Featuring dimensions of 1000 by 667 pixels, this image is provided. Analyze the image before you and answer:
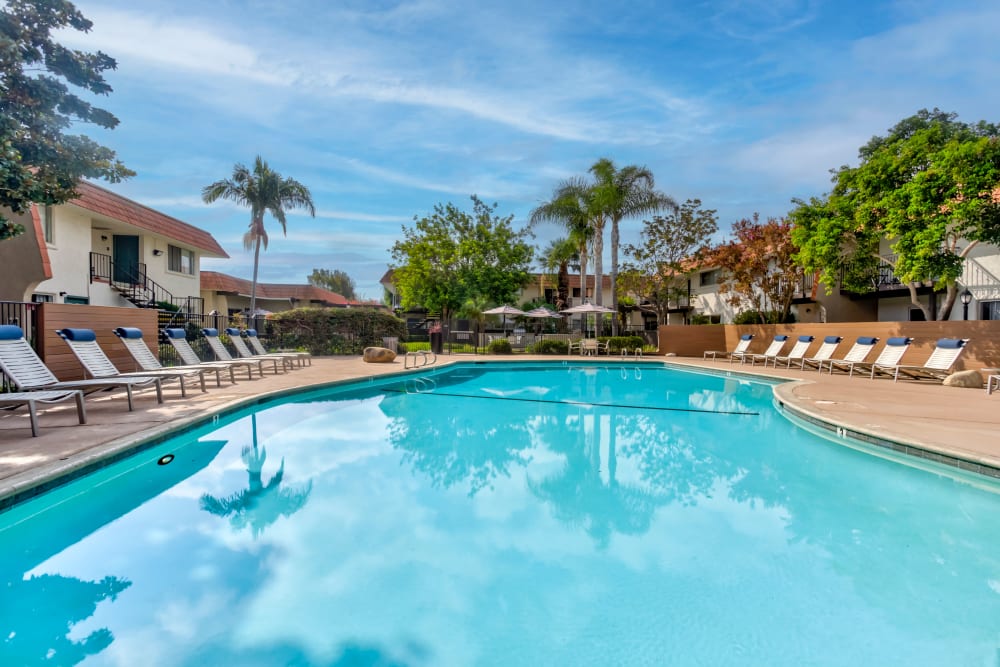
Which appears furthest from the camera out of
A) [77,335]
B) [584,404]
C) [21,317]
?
[584,404]

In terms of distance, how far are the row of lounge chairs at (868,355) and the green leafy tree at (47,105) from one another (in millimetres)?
16387

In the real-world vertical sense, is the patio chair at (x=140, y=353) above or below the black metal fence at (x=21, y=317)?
below

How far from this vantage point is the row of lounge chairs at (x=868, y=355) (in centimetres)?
1207

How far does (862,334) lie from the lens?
49.4ft

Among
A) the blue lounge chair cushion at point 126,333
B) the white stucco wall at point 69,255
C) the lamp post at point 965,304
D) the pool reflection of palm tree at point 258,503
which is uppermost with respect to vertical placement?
the white stucco wall at point 69,255

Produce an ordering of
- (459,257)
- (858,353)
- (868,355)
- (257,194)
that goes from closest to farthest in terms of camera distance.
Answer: (858,353) → (868,355) → (257,194) → (459,257)

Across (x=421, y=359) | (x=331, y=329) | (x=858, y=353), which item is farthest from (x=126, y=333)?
(x=858, y=353)

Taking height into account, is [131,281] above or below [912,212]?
below

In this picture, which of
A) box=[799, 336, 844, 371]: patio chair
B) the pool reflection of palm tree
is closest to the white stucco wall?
the pool reflection of palm tree

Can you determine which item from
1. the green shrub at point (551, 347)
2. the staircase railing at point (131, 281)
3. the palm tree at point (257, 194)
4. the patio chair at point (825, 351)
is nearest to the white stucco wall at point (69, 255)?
the staircase railing at point (131, 281)

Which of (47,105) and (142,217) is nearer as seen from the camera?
(47,105)

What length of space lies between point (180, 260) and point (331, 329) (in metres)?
7.36

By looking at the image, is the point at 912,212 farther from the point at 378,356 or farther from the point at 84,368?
the point at 84,368

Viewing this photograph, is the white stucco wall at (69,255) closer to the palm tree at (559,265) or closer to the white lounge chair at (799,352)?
the white lounge chair at (799,352)
